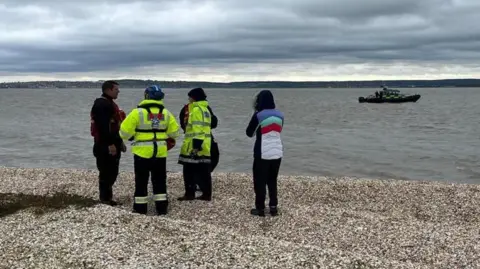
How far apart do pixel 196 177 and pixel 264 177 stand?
1.68m

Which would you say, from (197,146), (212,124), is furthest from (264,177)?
(212,124)

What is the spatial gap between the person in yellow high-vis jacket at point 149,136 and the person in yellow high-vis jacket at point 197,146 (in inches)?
32.1

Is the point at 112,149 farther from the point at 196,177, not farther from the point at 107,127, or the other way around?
the point at 196,177

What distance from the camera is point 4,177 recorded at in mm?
13742

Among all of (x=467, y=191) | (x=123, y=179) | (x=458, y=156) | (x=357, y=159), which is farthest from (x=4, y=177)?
(x=458, y=156)

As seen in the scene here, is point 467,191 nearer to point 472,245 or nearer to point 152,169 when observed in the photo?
point 472,245

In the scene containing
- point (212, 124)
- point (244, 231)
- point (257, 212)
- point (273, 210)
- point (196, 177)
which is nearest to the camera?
point (244, 231)

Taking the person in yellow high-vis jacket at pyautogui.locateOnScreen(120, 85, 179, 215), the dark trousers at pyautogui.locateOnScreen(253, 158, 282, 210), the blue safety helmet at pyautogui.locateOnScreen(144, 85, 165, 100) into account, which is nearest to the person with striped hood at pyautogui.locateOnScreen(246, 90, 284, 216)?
the dark trousers at pyautogui.locateOnScreen(253, 158, 282, 210)

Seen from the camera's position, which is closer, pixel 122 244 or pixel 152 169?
pixel 122 244

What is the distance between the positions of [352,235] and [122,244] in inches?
135

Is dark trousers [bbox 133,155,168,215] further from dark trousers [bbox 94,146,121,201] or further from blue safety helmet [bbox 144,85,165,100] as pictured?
blue safety helmet [bbox 144,85,165,100]

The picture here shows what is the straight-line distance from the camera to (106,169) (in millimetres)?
9391

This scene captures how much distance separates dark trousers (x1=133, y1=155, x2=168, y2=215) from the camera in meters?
8.70

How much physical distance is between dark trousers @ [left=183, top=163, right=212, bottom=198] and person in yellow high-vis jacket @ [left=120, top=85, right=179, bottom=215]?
43.6 inches
